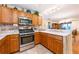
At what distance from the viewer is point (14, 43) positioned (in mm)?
3090

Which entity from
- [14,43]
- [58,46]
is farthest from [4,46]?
[58,46]

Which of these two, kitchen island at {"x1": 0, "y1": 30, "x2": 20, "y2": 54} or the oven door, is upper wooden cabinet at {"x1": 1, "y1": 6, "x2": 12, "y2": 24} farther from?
the oven door

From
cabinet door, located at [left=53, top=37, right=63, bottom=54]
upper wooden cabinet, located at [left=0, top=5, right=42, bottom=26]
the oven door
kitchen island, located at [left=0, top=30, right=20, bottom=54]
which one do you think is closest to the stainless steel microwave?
upper wooden cabinet, located at [left=0, top=5, right=42, bottom=26]

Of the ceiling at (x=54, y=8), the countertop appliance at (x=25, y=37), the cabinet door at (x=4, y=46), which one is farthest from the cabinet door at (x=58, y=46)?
the ceiling at (x=54, y=8)

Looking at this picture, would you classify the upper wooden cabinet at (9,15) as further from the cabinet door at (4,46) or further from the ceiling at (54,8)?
the cabinet door at (4,46)

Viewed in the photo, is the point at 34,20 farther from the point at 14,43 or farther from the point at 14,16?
the point at 14,43

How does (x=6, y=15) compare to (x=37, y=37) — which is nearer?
(x=6, y=15)

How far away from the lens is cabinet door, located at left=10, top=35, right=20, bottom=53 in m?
2.99

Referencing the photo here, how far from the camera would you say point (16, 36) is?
3174mm

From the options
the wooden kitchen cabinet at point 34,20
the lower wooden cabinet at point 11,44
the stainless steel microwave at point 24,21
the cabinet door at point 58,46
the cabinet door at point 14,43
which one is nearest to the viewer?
the cabinet door at point 58,46

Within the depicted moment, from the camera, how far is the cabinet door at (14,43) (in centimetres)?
299

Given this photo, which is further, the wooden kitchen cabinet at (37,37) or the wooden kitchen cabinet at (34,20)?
the wooden kitchen cabinet at (34,20)
